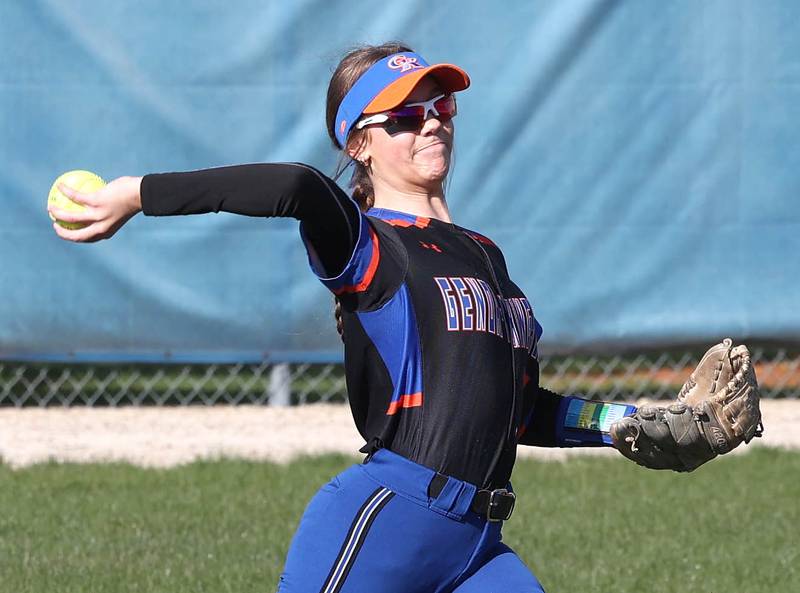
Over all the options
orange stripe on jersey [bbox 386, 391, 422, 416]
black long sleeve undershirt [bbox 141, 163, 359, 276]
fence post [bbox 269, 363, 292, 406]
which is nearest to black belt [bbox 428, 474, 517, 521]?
orange stripe on jersey [bbox 386, 391, 422, 416]

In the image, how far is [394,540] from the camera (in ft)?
9.11

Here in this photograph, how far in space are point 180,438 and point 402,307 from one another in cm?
473

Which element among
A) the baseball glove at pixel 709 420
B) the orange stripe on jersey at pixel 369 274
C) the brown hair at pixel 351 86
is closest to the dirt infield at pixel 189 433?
the brown hair at pixel 351 86

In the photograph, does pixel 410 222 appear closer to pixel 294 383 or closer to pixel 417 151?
pixel 417 151

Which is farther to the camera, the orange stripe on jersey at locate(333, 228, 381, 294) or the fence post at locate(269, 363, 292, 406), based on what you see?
the fence post at locate(269, 363, 292, 406)

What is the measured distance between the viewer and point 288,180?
255cm

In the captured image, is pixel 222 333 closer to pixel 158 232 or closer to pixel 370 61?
pixel 158 232

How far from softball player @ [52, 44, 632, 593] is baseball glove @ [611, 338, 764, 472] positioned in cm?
26

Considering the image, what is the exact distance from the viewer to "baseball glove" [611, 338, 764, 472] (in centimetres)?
301

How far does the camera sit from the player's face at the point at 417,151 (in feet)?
9.95

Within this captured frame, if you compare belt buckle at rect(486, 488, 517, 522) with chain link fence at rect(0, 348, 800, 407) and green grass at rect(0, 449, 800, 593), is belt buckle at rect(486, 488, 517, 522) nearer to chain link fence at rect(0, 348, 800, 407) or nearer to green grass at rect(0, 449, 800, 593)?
green grass at rect(0, 449, 800, 593)

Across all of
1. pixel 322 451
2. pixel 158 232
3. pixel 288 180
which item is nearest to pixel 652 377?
pixel 322 451

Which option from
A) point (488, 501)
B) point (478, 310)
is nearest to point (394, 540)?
point (488, 501)

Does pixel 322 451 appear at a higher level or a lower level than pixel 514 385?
lower
